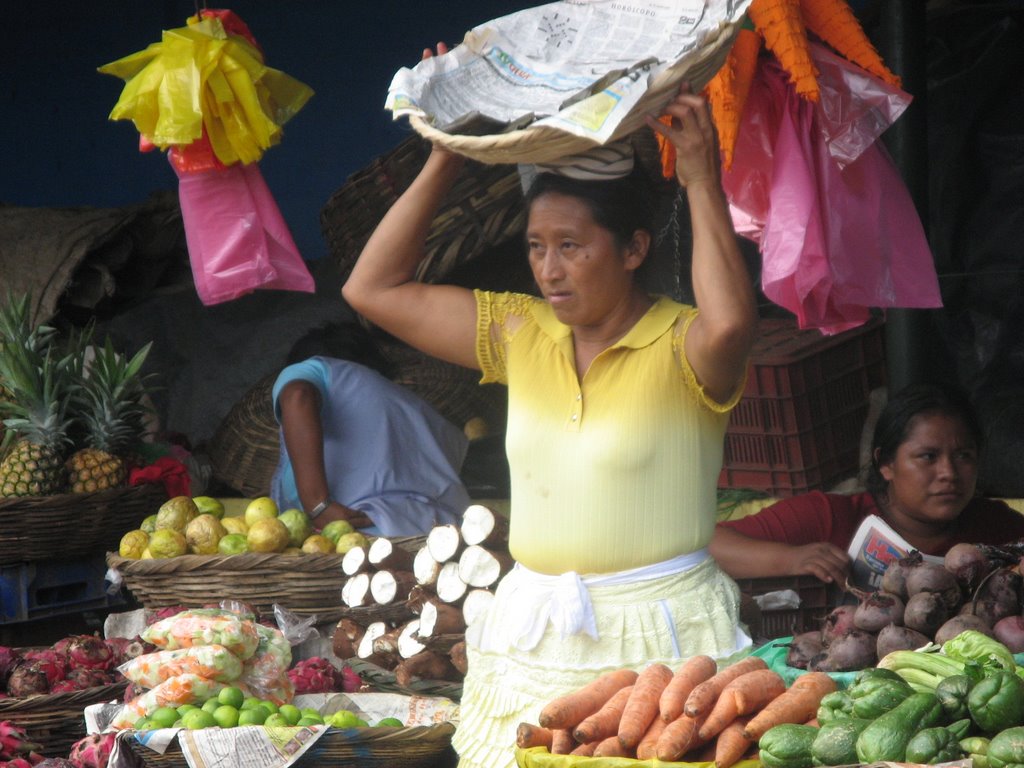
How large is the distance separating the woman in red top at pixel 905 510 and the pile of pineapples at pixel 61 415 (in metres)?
2.26

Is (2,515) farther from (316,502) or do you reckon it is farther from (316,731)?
(316,731)

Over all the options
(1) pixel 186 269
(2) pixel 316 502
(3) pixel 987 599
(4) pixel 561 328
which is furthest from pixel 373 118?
(3) pixel 987 599

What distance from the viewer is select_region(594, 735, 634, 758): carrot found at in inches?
85.8

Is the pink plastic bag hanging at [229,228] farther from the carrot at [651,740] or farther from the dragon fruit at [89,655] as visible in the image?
the carrot at [651,740]

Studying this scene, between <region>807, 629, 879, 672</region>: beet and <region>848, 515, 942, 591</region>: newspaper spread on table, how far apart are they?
3.51 ft

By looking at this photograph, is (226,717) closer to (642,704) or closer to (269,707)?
(269,707)

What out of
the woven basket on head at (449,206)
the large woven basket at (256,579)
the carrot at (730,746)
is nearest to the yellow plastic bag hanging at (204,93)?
the large woven basket at (256,579)

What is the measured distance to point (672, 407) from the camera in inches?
106

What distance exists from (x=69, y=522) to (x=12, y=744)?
148cm

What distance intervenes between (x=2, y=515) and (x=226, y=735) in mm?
1970

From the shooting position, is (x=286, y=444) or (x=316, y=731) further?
(x=286, y=444)

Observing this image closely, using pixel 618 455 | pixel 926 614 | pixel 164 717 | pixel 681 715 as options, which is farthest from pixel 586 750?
pixel 164 717

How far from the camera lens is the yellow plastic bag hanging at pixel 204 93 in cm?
367

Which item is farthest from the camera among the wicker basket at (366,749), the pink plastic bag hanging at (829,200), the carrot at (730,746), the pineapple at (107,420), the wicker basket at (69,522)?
the pineapple at (107,420)
